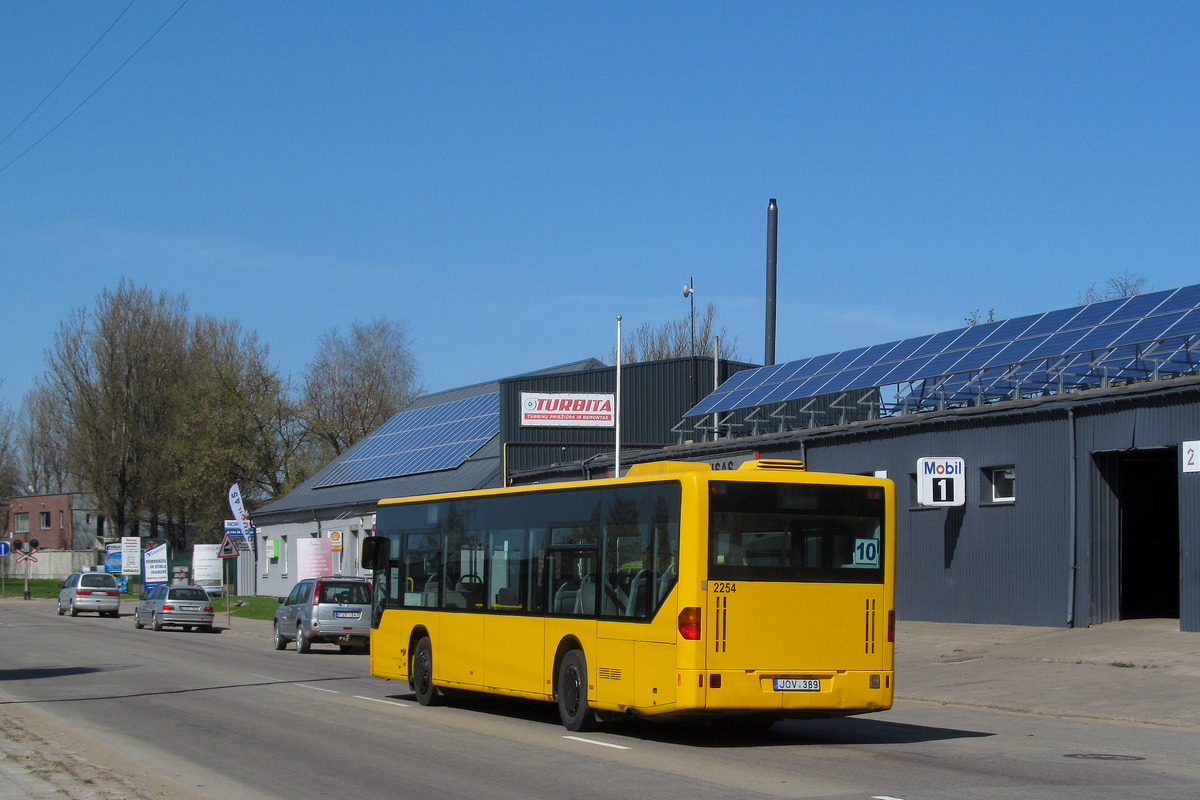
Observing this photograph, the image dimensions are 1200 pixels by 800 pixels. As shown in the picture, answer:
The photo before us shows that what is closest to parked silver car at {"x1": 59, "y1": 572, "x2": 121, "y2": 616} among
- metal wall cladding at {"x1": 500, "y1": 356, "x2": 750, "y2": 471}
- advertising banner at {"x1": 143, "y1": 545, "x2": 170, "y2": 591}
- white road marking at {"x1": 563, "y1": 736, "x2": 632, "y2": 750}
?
advertising banner at {"x1": 143, "y1": 545, "x2": 170, "y2": 591}

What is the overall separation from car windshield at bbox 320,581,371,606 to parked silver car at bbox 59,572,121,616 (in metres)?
25.1

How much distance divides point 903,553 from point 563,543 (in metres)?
15.0

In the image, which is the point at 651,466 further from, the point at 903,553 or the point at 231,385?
the point at 231,385

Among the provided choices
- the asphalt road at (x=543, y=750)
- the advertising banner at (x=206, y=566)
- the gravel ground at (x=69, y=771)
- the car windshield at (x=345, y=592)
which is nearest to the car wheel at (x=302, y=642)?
the car windshield at (x=345, y=592)

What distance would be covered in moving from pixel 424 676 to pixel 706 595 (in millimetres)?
6158

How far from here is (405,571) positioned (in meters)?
17.4

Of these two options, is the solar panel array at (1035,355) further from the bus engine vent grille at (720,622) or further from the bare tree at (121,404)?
the bare tree at (121,404)

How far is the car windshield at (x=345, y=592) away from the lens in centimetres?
2914

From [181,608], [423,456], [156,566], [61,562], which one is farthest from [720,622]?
[61,562]

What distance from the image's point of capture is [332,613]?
29.1 m

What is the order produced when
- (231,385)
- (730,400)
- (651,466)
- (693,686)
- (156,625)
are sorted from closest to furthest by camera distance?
1. (693,686)
2. (651,466)
3. (730,400)
4. (156,625)
5. (231,385)

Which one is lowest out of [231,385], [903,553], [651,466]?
[903,553]

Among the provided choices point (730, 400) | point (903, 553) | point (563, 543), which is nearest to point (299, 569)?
point (730, 400)

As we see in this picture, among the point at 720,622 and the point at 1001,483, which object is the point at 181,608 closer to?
the point at 1001,483
